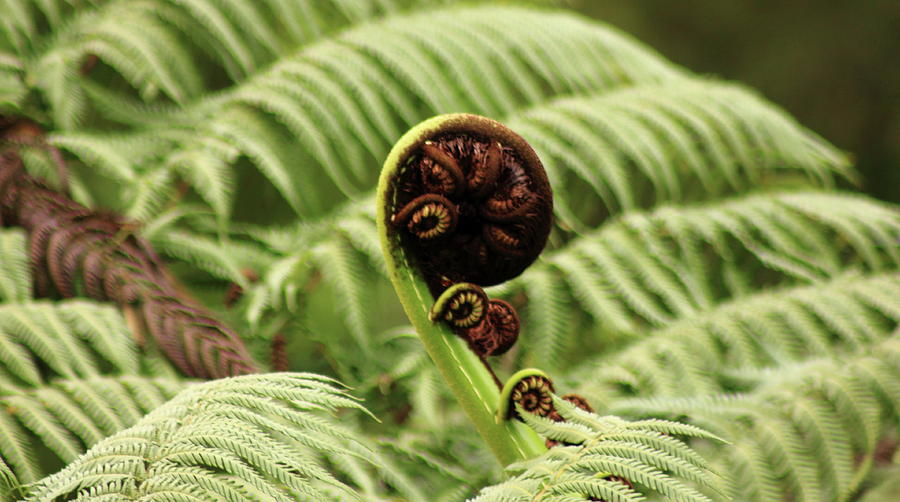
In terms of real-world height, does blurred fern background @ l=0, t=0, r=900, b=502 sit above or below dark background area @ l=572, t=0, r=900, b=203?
below

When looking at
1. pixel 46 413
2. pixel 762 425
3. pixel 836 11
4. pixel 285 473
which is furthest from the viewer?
pixel 836 11

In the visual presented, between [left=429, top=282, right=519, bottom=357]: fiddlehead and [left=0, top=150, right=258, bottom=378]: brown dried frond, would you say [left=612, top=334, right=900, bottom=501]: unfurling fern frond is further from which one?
[left=0, top=150, right=258, bottom=378]: brown dried frond

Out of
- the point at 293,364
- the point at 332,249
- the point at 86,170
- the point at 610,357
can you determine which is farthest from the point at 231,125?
the point at 610,357

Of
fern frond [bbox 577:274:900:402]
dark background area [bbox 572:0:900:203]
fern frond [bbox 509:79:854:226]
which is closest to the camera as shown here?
fern frond [bbox 577:274:900:402]

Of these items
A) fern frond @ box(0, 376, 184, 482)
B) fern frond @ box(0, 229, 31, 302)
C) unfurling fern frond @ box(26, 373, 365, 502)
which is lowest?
unfurling fern frond @ box(26, 373, 365, 502)

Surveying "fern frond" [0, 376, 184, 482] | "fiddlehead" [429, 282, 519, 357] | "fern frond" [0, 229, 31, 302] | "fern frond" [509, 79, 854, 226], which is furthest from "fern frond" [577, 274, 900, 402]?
"fern frond" [0, 229, 31, 302]

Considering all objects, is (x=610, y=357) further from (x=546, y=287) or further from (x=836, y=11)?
(x=836, y=11)

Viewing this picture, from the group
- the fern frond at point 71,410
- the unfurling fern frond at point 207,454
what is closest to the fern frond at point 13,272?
the fern frond at point 71,410
